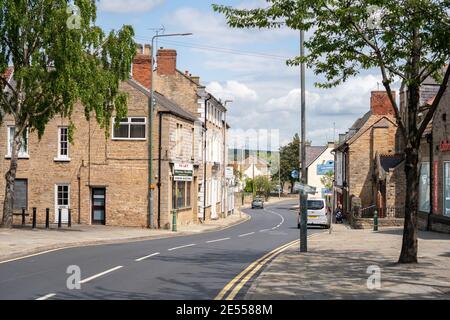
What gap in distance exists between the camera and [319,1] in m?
16.8

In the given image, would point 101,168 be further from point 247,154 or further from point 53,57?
point 247,154

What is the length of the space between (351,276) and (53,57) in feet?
58.5

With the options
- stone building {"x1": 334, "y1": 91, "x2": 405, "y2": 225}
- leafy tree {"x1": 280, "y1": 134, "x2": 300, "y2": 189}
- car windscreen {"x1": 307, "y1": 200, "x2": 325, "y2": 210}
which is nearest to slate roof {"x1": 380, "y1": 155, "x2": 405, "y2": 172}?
stone building {"x1": 334, "y1": 91, "x2": 405, "y2": 225}

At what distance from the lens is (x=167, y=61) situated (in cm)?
4975

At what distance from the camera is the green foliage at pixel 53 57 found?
27.5 metres

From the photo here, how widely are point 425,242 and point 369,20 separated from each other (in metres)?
12.0

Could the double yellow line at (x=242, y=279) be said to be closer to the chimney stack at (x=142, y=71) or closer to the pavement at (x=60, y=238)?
the pavement at (x=60, y=238)

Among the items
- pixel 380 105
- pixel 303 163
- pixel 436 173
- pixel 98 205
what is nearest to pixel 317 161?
pixel 380 105

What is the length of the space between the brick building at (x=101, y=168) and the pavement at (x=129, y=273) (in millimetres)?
13522

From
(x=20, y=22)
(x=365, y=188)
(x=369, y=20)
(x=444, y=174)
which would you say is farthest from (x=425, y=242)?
(x=365, y=188)

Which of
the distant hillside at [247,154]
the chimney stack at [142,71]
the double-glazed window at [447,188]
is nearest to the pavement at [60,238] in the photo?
the chimney stack at [142,71]

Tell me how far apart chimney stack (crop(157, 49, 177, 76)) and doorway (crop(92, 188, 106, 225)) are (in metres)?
14.2

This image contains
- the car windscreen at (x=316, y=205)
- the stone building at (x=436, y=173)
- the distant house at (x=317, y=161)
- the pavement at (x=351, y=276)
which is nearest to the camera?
the pavement at (x=351, y=276)
